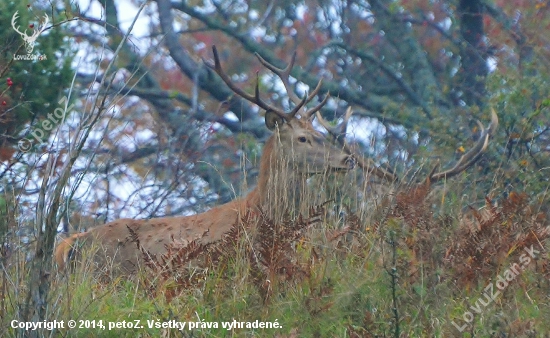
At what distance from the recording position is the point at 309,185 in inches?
348

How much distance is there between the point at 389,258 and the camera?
6.18 metres

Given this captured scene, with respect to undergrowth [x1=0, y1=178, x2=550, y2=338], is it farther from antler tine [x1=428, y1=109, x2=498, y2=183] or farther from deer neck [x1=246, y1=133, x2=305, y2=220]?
antler tine [x1=428, y1=109, x2=498, y2=183]

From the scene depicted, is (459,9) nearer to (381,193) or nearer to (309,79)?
(309,79)

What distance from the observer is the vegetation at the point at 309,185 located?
18.9 feet

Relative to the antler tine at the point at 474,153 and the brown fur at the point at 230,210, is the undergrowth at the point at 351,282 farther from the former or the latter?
the antler tine at the point at 474,153

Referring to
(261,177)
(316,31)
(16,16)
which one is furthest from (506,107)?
(316,31)

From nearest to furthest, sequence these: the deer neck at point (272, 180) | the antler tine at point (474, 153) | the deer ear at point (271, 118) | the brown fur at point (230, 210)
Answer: the brown fur at point (230, 210)
the deer neck at point (272, 180)
the antler tine at point (474, 153)
the deer ear at point (271, 118)

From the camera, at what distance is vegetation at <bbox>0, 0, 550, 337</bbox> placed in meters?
5.77

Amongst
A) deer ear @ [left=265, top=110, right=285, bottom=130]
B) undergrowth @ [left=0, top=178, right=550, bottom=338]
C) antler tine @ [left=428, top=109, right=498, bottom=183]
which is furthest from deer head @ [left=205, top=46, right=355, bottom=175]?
undergrowth @ [left=0, top=178, right=550, bottom=338]

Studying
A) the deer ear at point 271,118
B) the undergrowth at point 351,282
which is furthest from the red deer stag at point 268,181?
the undergrowth at point 351,282

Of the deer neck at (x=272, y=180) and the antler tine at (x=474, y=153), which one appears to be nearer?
the deer neck at (x=272, y=180)

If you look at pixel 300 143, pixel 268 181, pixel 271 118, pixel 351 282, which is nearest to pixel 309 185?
pixel 268 181

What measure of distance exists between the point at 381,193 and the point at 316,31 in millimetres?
10413

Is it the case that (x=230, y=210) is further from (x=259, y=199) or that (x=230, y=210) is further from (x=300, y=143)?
(x=300, y=143)
